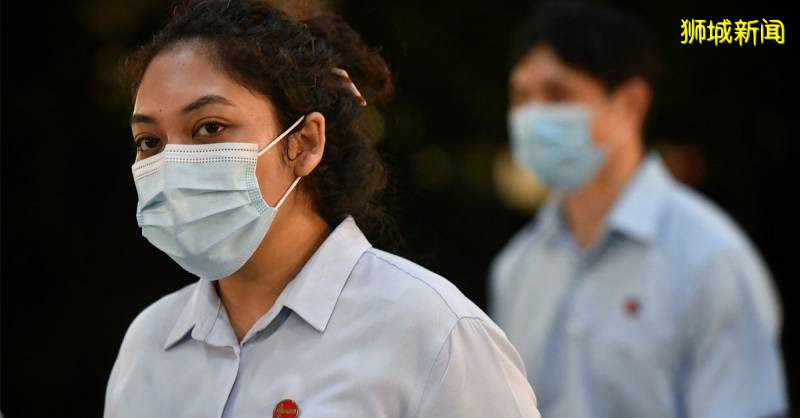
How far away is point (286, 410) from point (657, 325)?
2.59 meters

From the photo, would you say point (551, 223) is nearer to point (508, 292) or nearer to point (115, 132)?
point (508, 292)

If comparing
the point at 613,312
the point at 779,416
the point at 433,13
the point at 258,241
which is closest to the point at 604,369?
the point at 613,312

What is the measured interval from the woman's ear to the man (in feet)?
7.66

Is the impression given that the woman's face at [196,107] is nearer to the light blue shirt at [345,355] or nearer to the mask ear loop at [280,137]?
the mask ear loop at [280,137]

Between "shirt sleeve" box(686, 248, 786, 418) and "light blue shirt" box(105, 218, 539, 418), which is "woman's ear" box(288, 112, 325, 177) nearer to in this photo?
"light blue shirt" box(105, 218, 539, 418)

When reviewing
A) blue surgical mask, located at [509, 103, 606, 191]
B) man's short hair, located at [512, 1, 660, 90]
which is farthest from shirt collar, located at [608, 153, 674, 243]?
man's short hair, located at [512, 1, 660, 90]

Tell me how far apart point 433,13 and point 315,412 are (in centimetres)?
484

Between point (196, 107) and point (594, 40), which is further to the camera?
point (594, 40)

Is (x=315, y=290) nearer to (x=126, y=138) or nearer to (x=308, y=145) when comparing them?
(x=308, y=145)

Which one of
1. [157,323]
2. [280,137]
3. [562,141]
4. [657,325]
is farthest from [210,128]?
[562,141]

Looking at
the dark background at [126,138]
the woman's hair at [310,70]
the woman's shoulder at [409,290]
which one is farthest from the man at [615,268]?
the woman's shoulder at [409,290]

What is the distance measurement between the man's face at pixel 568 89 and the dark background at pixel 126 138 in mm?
1114

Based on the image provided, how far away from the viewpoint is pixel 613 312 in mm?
5074

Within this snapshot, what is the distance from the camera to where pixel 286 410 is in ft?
8.75
